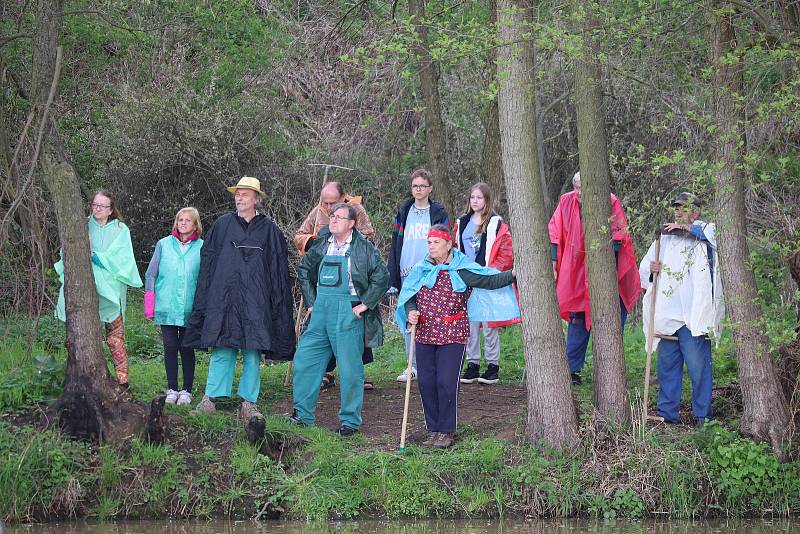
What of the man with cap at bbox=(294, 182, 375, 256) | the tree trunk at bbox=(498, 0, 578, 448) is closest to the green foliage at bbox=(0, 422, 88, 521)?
the man with cap at bbox=(294, 182, 375, 256)

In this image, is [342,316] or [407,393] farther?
[342,316]

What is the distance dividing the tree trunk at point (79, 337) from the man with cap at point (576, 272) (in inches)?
161

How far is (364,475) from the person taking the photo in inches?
346

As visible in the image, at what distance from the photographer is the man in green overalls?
31.2 ft

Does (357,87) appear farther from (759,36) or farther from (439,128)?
(759,36)

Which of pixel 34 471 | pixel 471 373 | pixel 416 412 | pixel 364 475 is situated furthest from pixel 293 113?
pixel 34 471

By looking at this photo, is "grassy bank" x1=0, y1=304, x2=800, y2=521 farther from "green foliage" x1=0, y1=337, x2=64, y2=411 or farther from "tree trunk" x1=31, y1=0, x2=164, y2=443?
"tree trunk" x1=31, y1=0, x2=164, y2=443

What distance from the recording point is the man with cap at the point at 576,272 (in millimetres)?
10617

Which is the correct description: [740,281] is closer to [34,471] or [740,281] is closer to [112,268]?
[112,268]

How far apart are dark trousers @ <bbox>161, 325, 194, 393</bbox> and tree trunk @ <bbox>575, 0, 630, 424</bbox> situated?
3.54 metres

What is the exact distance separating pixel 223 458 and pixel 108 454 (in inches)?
34.2

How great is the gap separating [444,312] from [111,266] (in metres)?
2.83

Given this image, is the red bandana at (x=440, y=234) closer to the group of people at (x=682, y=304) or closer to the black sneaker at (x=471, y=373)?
the group of people at (x=682, y=304)

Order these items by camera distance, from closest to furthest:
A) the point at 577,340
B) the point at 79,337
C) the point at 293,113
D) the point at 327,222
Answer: the point at 79,337
the point at 327,222
the point at 577,340
the point at 293,113
